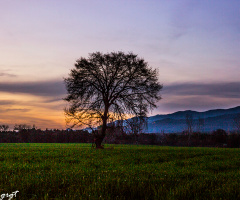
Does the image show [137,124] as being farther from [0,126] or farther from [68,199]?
[0,126]

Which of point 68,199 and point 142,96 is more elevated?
point 142,96

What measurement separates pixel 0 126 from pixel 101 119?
116499 mm

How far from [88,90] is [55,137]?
280 feet

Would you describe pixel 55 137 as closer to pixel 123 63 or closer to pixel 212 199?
pixel 123 63

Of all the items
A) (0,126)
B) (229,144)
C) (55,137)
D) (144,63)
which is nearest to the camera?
(144,63)

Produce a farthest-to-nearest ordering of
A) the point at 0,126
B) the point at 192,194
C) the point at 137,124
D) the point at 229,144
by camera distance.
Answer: the point at 0,126 < the point at 229,144 < the point at 137,124 < the point at 192,194

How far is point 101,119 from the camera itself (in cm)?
2905

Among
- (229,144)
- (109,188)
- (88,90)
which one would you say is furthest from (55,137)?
(109,188)

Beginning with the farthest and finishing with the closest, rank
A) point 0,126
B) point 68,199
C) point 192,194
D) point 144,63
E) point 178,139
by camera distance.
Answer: point 0,126
point 178,139
point 144,63
point 192,194
point 68,199

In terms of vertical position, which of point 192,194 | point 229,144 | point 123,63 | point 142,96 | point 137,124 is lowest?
point 229,144

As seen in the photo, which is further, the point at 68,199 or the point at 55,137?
the point at 55,137

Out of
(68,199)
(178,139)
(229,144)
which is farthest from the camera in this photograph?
(178,139)

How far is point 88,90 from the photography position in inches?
1187

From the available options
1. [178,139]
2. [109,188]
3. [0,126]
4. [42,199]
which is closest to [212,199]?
[109,188]
